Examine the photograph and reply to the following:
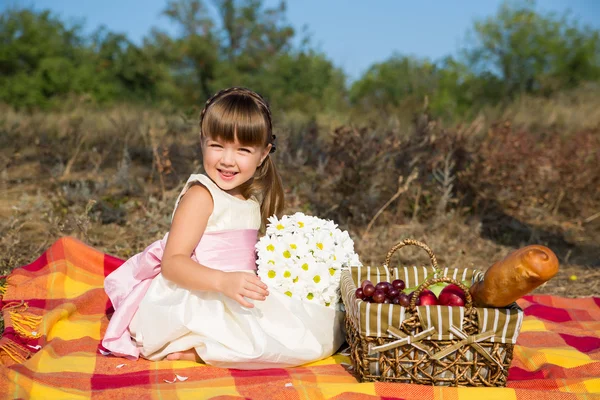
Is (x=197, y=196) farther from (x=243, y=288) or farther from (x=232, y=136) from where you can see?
(x=243, y=288)

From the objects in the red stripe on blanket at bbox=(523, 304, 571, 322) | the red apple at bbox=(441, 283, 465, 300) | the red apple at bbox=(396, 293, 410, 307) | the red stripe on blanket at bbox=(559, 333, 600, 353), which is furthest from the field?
the red apple at bbox=(396, 293, 410, 307)

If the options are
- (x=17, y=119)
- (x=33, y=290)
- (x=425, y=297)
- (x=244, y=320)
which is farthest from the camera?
(x=17, y=119)

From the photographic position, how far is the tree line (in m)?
17.7

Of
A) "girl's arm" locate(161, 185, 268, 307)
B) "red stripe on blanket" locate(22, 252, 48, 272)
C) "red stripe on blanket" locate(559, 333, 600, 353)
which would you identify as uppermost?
"girl's arm" locate(161, 185, 268, 307)

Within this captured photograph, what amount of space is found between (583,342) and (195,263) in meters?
2.19

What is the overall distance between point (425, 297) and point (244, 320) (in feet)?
2.76

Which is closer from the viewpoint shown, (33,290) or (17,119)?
(33,290)

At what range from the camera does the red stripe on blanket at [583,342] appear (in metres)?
3.26

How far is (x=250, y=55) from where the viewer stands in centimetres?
2036

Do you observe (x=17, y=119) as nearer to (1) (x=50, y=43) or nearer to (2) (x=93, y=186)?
(2) (x=93, y=186)

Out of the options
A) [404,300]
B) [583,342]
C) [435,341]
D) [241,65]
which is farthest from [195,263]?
[241,65]

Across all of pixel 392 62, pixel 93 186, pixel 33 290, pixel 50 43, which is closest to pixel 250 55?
pixel 50 43

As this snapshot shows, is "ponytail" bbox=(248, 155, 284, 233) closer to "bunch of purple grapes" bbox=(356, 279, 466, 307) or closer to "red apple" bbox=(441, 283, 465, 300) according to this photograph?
"bunch of purple grapes" bbox=(356, 279, 466, 307)

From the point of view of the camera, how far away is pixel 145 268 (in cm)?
316
